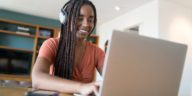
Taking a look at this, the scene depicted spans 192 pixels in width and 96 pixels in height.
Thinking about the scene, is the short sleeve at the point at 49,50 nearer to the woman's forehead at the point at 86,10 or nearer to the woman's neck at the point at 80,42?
the woman's neck at the point at 80,42

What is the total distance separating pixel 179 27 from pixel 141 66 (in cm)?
310

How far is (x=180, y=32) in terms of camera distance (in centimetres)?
344

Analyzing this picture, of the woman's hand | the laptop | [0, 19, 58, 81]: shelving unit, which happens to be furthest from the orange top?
[0, 19, 58, 81]: shelving unit

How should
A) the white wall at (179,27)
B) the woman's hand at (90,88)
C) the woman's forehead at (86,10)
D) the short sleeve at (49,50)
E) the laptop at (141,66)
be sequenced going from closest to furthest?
the laptop at (141,66) → the woman's hand at (90,88) → the short sleeve at (49,50) → the woman's forehead at (86,10) → the white wall at (179,27)

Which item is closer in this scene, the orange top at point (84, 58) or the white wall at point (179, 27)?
the orange top at point (84, 58)

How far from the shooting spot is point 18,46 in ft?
15.3

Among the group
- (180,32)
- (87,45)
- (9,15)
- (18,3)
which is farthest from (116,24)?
(87,45)

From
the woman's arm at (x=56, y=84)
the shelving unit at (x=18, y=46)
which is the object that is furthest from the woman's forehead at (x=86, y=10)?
the shelving unit at (x=18, y=46)

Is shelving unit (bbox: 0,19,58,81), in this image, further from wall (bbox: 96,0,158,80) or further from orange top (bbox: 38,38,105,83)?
orange top (bbox: 38,38,105,83)

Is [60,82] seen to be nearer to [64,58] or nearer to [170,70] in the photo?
[64,58]

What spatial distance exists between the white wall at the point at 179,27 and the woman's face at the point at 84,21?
7.68 feet

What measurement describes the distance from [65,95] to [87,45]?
20.3 inches

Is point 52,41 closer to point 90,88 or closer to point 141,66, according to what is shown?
point 90,88

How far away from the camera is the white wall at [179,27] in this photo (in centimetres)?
332
